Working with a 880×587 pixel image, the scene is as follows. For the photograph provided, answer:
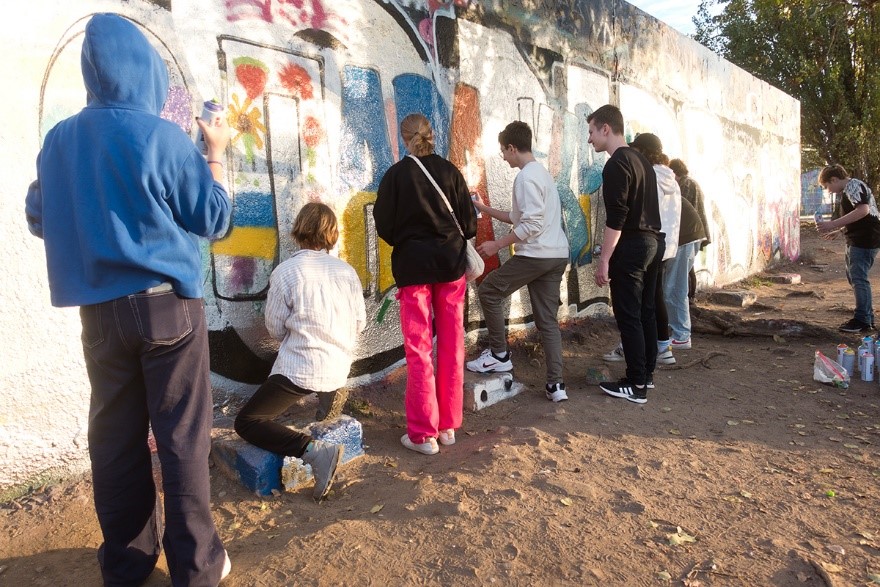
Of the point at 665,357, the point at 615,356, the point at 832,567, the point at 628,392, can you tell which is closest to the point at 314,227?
the point at 628,392

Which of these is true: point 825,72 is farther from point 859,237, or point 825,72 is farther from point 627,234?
point 627,234

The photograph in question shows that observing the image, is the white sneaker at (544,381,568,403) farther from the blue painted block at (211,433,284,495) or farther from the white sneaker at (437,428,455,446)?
the blue painted block at (211,433,284,495)

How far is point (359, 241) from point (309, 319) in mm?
1174

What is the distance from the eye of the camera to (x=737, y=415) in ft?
13.7

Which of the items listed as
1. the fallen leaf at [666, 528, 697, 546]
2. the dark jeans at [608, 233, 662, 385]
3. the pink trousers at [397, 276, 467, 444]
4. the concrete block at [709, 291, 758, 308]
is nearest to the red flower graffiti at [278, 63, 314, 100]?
the pink trousers at [397, 276, 467, 444]

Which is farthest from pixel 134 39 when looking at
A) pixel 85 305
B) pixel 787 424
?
pixel 787 424

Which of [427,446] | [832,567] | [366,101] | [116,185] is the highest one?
[366,101]

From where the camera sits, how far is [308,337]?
124 inches

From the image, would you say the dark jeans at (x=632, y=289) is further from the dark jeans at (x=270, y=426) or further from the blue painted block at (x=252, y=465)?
the blue painted block at (x=252, y=465)

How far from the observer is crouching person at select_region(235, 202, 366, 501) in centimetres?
301

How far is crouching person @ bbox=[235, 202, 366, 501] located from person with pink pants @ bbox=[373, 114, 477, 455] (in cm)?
32

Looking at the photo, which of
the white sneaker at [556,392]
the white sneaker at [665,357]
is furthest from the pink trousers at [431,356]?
the white sneaker at [665,357]

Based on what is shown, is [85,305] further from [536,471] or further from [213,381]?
[536,471]

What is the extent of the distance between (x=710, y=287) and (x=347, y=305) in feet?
23.7
